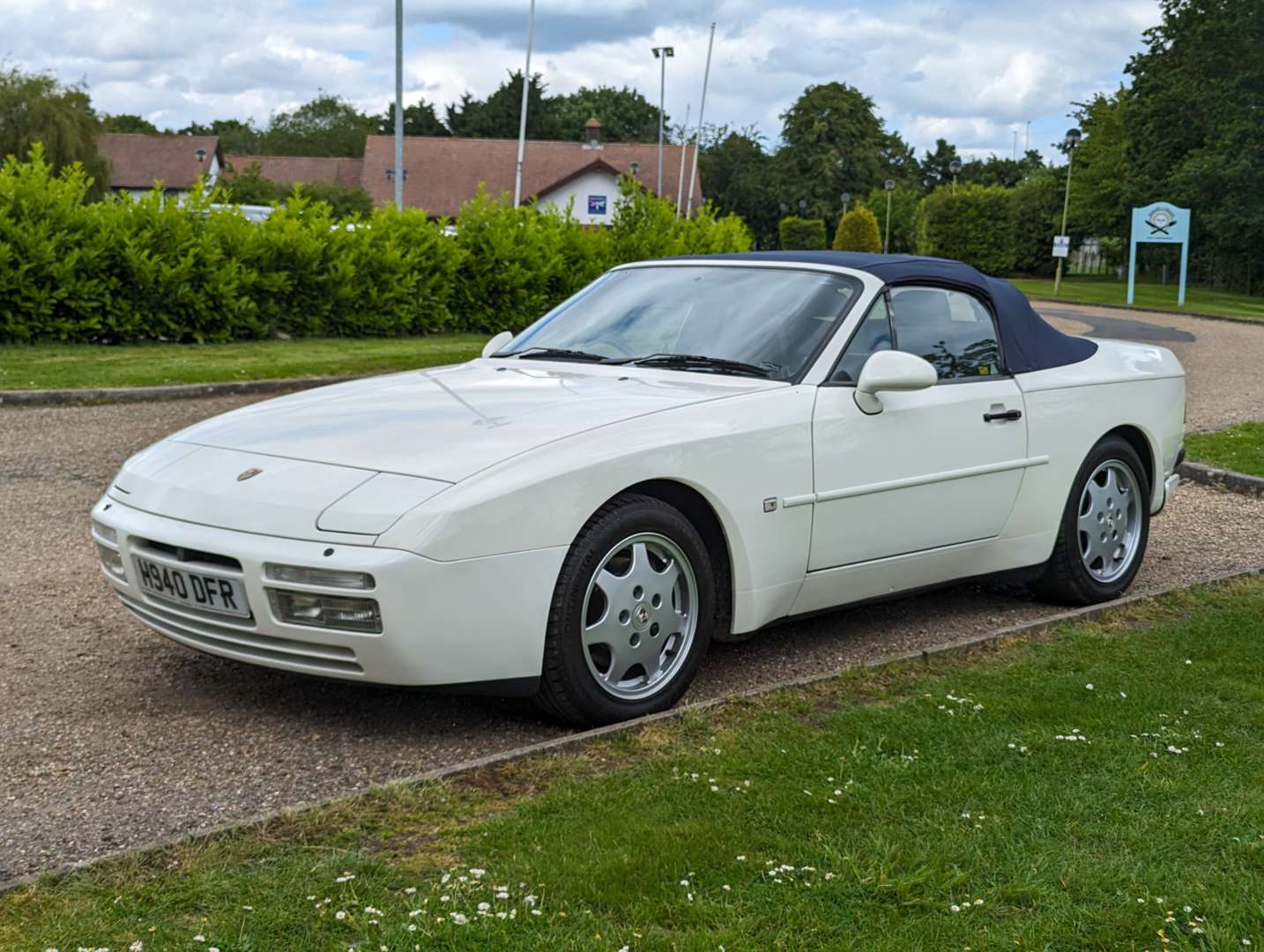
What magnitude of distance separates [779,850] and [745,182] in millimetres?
103600

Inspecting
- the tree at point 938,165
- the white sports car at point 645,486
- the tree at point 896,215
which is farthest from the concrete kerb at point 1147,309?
the tree at point 938,165

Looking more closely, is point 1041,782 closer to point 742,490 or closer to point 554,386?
point 742,490

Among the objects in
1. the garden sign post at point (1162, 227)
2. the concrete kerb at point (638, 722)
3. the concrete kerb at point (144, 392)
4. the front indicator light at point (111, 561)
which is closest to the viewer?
the concrete kerb at point (638, 722)

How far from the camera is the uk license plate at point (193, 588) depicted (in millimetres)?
4172

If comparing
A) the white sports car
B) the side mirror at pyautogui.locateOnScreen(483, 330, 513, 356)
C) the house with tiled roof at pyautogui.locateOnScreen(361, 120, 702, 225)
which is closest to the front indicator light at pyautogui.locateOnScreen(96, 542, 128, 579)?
the white sports car

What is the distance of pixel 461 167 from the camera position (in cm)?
7638

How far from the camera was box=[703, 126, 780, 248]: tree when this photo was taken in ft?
341

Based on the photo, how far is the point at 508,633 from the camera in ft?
13.7

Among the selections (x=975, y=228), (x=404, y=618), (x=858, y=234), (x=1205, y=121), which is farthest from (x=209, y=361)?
(x=975, y=228)

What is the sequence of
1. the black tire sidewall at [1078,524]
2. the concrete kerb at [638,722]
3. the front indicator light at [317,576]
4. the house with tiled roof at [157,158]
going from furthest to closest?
1. the house with tiled roof at [157,158]
2. the black tire sidewall at [1078,524]
3. the front indicator light at [317,576]
4. the concrete kerb at [638,722]

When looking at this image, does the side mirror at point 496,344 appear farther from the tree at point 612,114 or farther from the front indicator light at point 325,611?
the tree at point 612,114

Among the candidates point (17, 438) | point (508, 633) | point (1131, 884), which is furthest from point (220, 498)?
point (17, 438)

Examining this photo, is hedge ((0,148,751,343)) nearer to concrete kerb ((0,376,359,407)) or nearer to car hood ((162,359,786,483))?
concrete kerb ((0,376,359,407))

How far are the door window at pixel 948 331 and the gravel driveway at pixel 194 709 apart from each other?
109 centimetres
